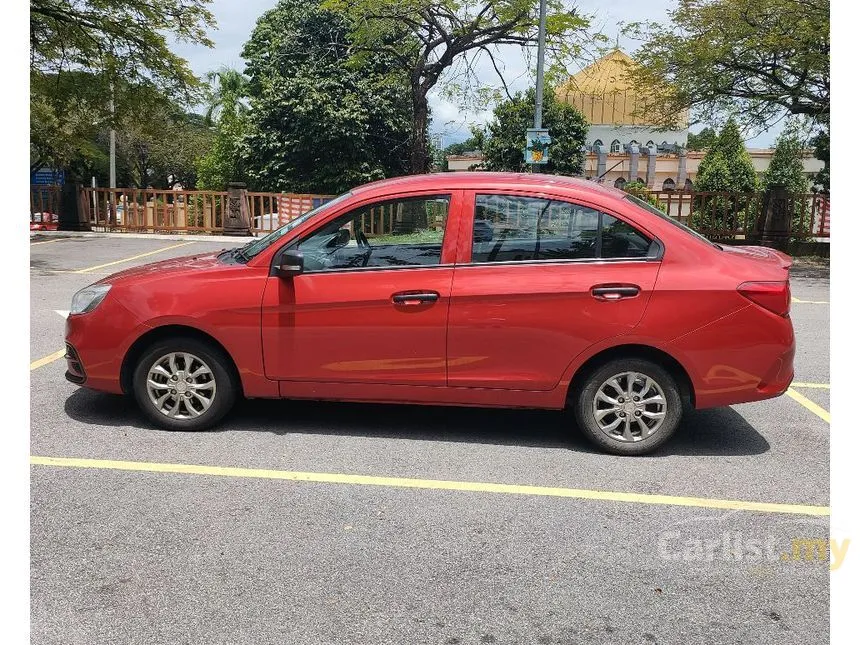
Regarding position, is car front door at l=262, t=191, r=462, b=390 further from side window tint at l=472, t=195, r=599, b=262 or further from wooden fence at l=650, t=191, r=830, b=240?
wooden fence at l=650, t=191, r=830, b=240

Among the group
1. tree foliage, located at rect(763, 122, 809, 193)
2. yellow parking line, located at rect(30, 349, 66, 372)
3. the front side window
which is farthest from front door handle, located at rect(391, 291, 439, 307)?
tree foliage, located at rect(763, 122, 809, 193)

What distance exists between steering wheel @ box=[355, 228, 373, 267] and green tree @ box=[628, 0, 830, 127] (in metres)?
15.0

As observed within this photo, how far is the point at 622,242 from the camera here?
15.8ft

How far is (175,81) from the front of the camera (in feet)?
66.5

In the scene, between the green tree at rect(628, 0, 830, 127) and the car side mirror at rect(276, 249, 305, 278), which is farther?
the green tree at rect(628, 0, 830, 127)

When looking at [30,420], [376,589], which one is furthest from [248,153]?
[376,589]

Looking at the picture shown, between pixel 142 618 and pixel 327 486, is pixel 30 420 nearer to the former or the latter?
pixel 327 486

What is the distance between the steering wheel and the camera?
16.2 ft

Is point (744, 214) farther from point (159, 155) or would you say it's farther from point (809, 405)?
point (159, 155)

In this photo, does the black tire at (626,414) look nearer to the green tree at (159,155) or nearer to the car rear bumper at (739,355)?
the car rear bumper at (739,355)

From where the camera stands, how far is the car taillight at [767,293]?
4.65 meters

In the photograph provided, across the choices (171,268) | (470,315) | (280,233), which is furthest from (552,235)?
(171,268)

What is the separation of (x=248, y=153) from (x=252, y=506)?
1471 inches

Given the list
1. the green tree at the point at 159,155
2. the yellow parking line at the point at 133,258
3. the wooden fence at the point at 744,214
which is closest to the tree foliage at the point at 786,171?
the wooden fence at the point at 744,214
